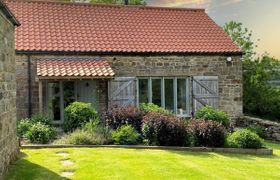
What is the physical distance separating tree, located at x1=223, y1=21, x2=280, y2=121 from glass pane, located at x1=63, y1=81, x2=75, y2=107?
11575 mm

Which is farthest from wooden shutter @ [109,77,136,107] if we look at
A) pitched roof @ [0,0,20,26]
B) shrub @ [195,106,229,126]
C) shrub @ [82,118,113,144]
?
pitched roof @ [0,0,20,26]

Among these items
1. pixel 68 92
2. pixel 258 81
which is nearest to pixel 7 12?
pixel 68 92

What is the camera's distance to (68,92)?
696 inches

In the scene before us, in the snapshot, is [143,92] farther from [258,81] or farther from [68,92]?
[258,81]

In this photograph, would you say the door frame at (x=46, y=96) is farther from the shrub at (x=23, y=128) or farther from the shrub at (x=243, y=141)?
the shrub at (x=243, y=141)

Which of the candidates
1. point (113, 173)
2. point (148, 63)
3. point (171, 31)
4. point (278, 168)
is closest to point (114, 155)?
point (113, 173)

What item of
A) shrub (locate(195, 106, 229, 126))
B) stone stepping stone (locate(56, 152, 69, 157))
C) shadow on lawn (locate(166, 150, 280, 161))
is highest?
shrub (locate(195, 106, 229, 126))

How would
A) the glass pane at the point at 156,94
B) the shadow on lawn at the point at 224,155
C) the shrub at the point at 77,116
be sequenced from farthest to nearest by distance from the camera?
the glass pane at the point at 156,94 < the shrub at the point at 77,116 < the shadow on lawn at the point at 224,155

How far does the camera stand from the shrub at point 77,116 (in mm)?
14156

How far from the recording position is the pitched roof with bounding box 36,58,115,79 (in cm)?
1581

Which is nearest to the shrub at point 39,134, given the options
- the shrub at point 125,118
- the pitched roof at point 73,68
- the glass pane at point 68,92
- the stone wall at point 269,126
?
the shrub at point 125,118

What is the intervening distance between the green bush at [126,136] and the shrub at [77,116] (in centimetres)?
154

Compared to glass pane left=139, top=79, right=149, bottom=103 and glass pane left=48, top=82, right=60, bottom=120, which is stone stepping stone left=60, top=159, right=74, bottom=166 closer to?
glass pane left=48, top=82, right=60, bottom=120

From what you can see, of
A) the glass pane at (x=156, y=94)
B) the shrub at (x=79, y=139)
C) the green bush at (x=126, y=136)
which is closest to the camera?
the shrub at (x=79, y=139)
